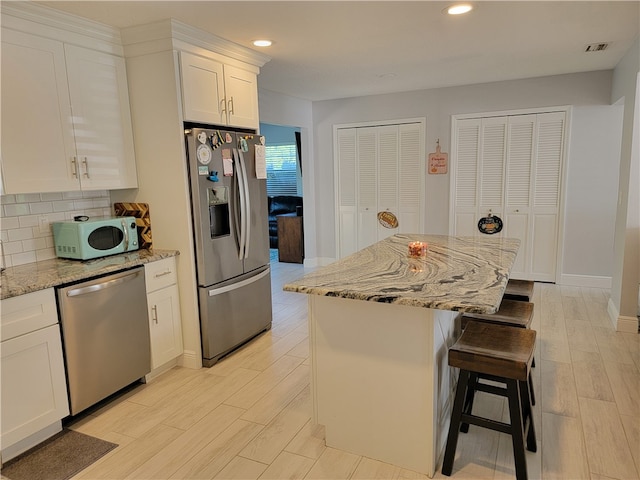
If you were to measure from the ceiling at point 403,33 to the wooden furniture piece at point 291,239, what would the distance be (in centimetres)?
247

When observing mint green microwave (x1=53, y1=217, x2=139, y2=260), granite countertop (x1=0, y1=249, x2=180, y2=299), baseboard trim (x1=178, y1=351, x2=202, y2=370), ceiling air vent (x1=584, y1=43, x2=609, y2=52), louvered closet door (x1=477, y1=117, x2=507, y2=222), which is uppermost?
ceiling air vent (x1=584, y1=43, x2=609, y2=52)

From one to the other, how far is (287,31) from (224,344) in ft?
7.67

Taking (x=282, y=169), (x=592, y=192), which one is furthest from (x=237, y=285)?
(x=282, y=169)

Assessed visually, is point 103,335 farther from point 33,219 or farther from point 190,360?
point 33,219

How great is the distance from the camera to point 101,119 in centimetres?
285

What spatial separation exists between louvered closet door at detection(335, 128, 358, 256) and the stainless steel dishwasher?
12.3 ft

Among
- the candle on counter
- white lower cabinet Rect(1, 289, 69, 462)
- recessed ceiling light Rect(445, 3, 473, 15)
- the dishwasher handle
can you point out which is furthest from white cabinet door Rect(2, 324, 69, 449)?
recessed ceiling light Rect(445, 3, 473, 15)

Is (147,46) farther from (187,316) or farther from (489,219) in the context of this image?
(489,219)

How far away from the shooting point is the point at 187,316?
10.3 ft

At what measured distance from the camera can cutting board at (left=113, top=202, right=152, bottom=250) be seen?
314 cm

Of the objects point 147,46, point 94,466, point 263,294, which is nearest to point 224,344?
point 263,294

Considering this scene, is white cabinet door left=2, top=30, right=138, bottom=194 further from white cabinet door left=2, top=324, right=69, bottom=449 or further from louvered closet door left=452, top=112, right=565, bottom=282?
louvered closet door left=452, top=112, right=565, bottom=282

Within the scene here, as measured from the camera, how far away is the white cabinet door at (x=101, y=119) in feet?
8.85

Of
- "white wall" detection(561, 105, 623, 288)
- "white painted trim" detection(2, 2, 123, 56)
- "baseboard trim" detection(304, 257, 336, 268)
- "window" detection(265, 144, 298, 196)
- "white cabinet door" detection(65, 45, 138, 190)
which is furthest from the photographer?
"window" detection(265, 144, 298, 196)
